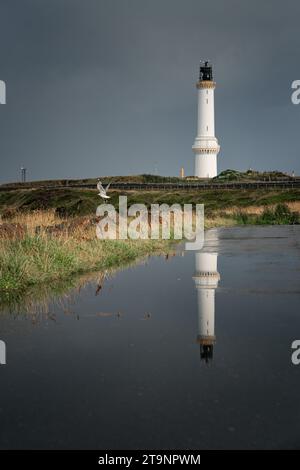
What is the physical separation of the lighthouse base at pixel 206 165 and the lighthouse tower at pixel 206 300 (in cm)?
8915

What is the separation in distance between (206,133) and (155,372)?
10096 centimetres

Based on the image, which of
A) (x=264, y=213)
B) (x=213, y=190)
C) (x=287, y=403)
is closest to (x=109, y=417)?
(x=287, y=403)

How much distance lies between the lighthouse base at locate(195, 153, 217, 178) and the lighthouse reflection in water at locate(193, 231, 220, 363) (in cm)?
8850

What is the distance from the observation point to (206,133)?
340 feet

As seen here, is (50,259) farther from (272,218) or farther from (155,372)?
(272,218)

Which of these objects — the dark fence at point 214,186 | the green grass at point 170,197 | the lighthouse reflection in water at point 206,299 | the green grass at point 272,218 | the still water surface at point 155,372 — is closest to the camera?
the still water surface at point 155,372

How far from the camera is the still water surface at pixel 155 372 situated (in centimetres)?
391

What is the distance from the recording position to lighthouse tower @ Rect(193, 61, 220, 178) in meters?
103

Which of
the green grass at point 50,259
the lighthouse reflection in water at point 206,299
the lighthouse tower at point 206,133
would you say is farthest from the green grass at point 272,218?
the lighthouse tower at point 206,133

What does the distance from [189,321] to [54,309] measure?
88.4 inches

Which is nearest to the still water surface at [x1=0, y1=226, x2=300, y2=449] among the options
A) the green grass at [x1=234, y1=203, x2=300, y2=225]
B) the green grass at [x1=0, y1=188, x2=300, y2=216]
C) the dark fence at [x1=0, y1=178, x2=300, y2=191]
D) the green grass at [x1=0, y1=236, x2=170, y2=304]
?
the green grass at [x1=0, y1=236, x2=170, y2=304]

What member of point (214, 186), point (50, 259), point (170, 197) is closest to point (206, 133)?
point (214, 186)

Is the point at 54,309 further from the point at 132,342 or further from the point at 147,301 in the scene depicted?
the point at 132,342

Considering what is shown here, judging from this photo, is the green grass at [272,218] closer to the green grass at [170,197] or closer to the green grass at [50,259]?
the green grass at [170,197]
